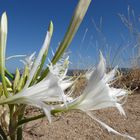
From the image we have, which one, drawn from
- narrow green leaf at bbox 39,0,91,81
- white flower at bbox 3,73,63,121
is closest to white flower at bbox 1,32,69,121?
white flower at bbox 3,73,63,121

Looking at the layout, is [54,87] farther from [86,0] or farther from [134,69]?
[134,69]

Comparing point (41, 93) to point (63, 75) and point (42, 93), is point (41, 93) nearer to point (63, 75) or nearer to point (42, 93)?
point (42, 93)

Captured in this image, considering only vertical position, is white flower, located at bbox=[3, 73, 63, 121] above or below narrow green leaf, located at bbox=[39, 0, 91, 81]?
below

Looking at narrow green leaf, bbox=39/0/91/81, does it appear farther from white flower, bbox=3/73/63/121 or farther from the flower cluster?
white flower, bbox=3/73/63/121

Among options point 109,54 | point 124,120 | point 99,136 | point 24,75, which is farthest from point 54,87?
point 109,54

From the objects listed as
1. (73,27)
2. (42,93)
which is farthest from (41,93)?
(73,27)

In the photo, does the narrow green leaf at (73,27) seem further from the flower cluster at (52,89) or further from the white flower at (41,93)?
the white flower at (41,93)

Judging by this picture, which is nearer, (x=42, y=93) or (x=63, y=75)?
(x=42, y=93)

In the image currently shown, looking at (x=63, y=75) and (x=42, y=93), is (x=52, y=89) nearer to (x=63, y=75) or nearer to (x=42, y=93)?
(x=42, y=93)

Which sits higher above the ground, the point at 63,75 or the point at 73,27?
the point at 73,27

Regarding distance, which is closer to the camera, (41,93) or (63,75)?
(41,93)

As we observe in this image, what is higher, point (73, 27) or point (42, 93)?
point (73, 27)

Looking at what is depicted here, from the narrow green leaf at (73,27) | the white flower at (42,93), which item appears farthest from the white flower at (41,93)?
the narrow green leaf at (73,27)
